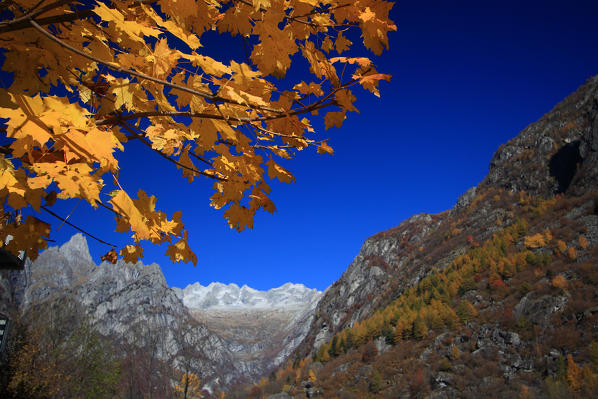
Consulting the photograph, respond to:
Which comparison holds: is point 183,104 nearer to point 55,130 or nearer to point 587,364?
point 55,130

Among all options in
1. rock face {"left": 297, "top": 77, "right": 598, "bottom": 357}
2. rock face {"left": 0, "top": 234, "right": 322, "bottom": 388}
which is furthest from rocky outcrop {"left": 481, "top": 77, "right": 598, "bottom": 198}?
rock face {"left": 0, "top": 234, "right": 322, "bottom": 388}

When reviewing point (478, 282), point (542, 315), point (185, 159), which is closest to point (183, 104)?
point (185, 159)

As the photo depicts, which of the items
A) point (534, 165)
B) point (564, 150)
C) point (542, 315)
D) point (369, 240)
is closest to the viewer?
point (542, 315)

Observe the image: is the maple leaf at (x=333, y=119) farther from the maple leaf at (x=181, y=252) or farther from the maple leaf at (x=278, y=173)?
the maple leaf at (x=181, y=252)

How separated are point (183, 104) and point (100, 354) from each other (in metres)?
19.4

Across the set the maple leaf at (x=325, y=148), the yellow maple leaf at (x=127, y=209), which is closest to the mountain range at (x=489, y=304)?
the maple leaf at (x=325, y=148)

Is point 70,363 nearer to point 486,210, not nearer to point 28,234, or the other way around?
point 28,234

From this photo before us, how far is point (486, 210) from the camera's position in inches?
1414

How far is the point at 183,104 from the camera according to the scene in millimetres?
952

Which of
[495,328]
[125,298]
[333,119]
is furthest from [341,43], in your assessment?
[125,298]

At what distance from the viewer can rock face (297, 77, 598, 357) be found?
27.2 meters

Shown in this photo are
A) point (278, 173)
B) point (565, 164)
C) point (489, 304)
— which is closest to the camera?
point (278, 173)

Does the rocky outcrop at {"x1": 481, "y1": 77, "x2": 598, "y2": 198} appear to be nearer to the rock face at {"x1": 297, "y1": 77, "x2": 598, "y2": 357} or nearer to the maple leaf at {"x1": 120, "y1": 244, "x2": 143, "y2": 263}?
the rock face at {"x1": 297, "y1": 77, "x2": 598, "y2": 357}

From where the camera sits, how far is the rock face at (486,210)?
89.1 feet
